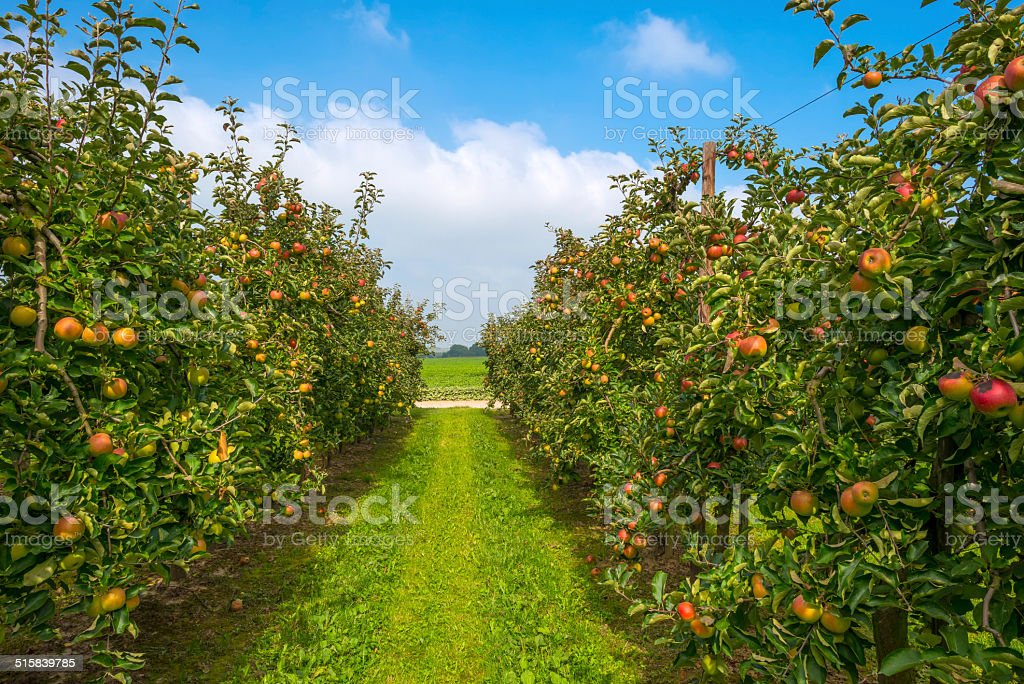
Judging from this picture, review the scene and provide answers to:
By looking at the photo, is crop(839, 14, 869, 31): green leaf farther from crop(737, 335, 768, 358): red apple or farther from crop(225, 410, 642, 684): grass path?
crop(225, 410, 642, 684): grass path

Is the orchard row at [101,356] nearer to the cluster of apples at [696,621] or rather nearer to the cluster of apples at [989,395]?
the cluster of apples at [696,621]

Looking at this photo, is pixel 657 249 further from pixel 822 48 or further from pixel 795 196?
pixel 822 48

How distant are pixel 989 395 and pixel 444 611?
5.40 metres

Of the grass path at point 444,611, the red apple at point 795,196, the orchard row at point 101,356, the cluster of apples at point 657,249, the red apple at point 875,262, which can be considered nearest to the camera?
the red apple at point 875,262

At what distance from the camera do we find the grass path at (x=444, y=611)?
15.2ft

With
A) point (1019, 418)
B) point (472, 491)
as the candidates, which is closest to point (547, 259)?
point (472, 491)

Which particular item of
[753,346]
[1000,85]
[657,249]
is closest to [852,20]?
[1000,85]

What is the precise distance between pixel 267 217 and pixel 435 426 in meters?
12.7

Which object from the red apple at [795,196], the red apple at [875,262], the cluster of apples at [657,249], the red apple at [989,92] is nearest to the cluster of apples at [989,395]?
the red apple at [875,262]

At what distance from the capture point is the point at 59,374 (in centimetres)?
279

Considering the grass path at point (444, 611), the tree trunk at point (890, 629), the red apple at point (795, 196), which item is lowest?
the grass path at point (444, 611)

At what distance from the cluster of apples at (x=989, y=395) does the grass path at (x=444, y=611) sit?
Answer: 3833 millimetres

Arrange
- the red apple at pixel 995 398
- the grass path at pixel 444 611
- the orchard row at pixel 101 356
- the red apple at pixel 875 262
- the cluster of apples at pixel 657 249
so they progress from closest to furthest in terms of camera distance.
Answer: the red apple at pixel 995 398, the red apple at pixel 875 262, the orchard row at pixel 101 356, the grass path at pixel 444 611, the cluster of apples at pixel 657 249

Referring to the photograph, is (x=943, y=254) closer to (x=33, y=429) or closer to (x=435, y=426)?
(x=33, y=429)
